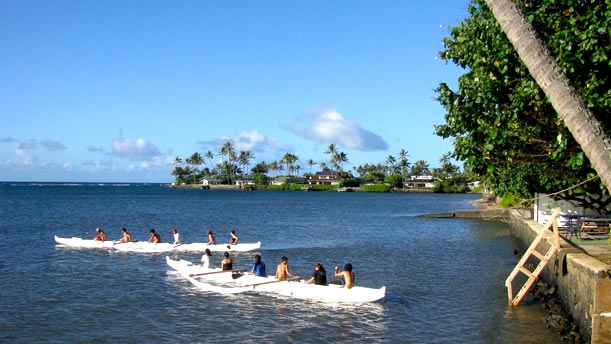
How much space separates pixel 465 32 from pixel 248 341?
1052 centimetres

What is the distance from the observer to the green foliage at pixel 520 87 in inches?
472

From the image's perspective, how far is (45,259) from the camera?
31.2m

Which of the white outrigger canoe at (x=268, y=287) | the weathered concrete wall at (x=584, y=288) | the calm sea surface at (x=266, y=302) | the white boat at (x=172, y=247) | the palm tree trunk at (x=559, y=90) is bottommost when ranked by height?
the calm sea surface at (x=266, y=302)

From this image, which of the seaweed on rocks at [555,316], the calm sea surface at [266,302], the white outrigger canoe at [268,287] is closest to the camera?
the seaweed on rocks at [555,316]

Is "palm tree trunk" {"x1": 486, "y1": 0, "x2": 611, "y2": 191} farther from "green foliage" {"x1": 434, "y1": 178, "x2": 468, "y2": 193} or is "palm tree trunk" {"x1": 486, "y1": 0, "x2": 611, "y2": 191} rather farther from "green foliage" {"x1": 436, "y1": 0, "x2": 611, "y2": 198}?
"green foliage" {"x1": 434, "y1": 178, "x2": 468, "y2": 193}

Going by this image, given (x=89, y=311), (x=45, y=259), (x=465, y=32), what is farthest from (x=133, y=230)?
(x=465, y=32)

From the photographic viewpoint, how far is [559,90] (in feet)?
25.2

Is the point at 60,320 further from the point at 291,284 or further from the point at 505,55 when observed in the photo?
the point at 505,55

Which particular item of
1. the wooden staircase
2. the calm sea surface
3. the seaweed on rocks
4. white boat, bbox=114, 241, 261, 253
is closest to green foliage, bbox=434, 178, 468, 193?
the calm sea surface

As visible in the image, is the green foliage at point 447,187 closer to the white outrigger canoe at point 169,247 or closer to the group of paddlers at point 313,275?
the white outrigger canoe at point 169,247

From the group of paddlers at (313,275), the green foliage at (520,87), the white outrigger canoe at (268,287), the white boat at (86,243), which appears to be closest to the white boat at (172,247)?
the white boat at (86,243)

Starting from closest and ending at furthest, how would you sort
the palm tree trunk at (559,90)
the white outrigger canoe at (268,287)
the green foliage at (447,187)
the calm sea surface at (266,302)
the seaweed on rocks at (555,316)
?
the palm tree trunk at (559,90) < the seaweed on rocks at (555,316) < the calm sea surface at (266,302) < the white outrigger canoe at (268,287) < the green foliage at (447,187)

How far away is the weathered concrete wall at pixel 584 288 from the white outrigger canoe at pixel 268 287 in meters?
5.80

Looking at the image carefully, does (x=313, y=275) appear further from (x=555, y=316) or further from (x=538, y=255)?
(x=555, y=316)
